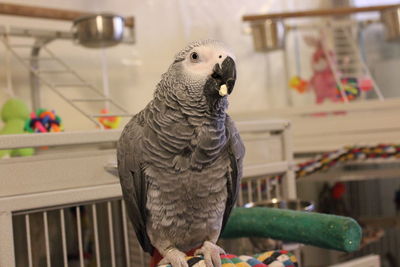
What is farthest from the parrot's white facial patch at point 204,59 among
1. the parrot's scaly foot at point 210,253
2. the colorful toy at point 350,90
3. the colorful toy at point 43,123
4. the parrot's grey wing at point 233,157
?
the colorful toy at point 350,90

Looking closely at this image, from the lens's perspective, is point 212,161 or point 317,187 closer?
point 212,161

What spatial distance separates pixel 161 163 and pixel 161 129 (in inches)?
2.5

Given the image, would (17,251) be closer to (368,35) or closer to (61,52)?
(61,52)

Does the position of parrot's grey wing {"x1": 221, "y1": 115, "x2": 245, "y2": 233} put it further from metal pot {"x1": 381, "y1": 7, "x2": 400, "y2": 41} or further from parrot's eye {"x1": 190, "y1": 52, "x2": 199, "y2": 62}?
metal pot {"x1": 381, "y1": 7, "x2": 400, "y2": 41}

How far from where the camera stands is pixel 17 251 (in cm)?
111

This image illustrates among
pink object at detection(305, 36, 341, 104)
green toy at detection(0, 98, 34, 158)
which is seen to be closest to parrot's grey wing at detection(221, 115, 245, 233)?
green toy at detection(0, 98, 34, 158)

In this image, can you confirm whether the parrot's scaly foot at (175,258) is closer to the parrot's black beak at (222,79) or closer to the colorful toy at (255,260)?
the colorful toy at (255,260)

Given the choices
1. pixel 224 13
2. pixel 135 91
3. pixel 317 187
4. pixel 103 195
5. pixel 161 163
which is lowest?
pixel 317 187

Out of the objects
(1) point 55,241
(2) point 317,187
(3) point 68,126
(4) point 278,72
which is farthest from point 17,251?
(4) point 278,72

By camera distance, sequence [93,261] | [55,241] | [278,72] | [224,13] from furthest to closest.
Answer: [278,72] < [224,13] < [93,261] < [55,241]

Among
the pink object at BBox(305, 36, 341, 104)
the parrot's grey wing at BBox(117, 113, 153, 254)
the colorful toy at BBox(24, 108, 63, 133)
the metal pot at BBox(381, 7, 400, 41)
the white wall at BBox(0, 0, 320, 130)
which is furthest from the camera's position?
the pink object at BBox(305, 36, 341, 104)

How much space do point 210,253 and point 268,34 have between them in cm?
145

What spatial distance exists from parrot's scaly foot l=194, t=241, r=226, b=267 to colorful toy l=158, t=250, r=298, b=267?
11 mm

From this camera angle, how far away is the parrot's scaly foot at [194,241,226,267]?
32.8 inches
